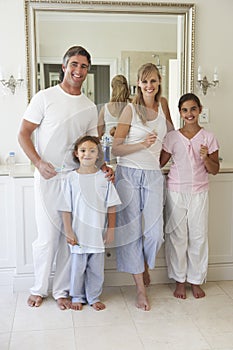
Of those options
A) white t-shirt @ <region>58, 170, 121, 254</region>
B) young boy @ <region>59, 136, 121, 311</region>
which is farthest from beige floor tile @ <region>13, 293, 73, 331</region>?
white t-shirt @ <region>58, 170, 121, 254</region>

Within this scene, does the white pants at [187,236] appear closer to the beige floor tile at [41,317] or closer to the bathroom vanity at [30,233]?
the bathroom vanity at [30,233]

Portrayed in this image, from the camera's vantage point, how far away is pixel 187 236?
278 cm

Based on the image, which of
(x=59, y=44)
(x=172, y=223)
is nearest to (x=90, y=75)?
(x=59, y=44)

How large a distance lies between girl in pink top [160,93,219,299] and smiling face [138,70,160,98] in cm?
24

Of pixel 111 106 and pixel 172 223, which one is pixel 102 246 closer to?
pixel 172 223

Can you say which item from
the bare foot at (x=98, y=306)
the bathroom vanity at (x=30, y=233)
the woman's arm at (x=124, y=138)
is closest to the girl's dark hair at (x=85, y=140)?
the woman's arm at (x=124, y=138)

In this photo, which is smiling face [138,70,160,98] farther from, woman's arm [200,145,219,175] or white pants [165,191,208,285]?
white pants [165,191,208,285]

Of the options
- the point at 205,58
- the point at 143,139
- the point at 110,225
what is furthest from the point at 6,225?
the point at 205,58

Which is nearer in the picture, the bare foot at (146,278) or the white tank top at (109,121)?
the white tank top at (109,121)

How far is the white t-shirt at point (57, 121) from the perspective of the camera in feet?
8.02

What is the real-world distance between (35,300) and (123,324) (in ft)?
1.93

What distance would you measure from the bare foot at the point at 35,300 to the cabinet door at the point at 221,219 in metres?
1.19

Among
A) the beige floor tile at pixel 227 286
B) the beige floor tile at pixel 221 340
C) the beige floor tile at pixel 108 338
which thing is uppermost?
the beige floor tile at pixel 227 286

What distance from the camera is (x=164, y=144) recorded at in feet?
8.86
